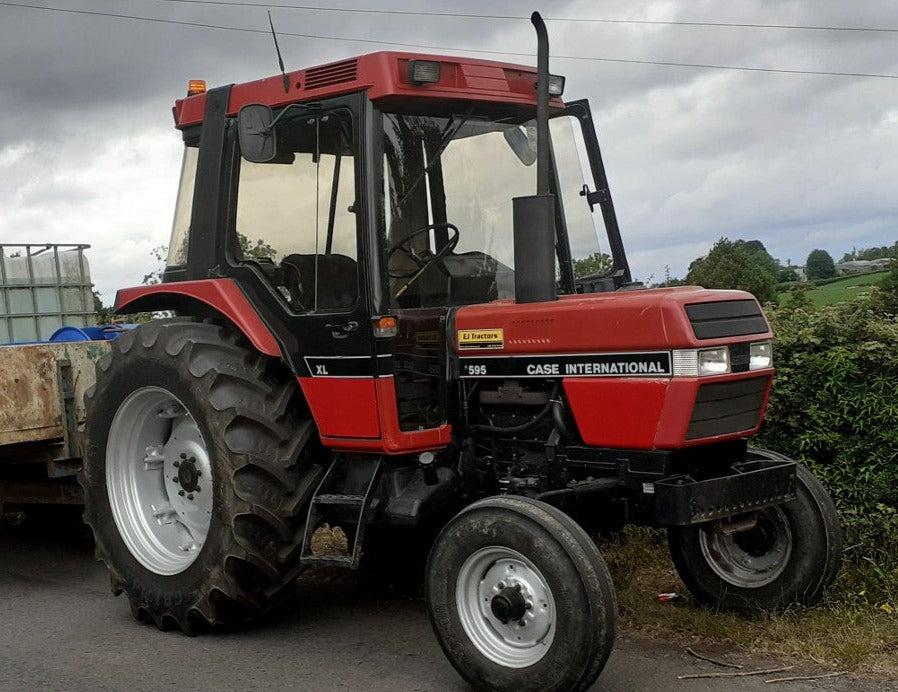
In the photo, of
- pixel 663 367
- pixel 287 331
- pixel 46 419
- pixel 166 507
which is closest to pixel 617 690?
pixel 663 367

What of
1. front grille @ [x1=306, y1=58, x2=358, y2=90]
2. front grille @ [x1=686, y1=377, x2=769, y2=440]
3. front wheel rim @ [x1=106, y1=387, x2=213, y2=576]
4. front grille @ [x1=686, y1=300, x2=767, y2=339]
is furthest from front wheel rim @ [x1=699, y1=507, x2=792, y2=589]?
front grille @ [x1=306, y1=58, x2=358, y2=90]

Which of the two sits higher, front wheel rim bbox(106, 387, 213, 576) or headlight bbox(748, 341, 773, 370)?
headlight bbox(748, 341, 773, 370)

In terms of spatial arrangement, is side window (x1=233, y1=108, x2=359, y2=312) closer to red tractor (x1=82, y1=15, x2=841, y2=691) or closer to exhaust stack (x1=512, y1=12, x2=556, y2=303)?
red tractor (x1=82, y1=15, x2=841, y2=691)

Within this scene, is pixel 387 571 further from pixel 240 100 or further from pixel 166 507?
pixel 240 100

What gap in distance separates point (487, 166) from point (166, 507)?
2472mm

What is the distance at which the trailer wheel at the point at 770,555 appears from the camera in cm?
530

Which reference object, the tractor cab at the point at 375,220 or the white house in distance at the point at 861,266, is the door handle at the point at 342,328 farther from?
the white house in distance at the point at 861,266

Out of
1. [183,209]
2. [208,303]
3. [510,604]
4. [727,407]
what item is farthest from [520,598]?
[183,209]

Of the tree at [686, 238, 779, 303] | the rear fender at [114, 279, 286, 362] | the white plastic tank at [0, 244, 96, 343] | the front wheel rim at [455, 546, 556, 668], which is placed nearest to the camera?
the front wheel rim at [455, 546, 556, 668]

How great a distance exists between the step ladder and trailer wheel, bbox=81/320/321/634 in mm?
81

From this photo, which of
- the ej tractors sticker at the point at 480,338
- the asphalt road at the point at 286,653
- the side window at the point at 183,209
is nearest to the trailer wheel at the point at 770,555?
the asphalt road at the point at 286,653

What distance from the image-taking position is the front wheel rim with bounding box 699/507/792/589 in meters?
5.42

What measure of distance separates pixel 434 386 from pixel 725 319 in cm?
135

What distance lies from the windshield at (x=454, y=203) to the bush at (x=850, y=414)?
1480mm
